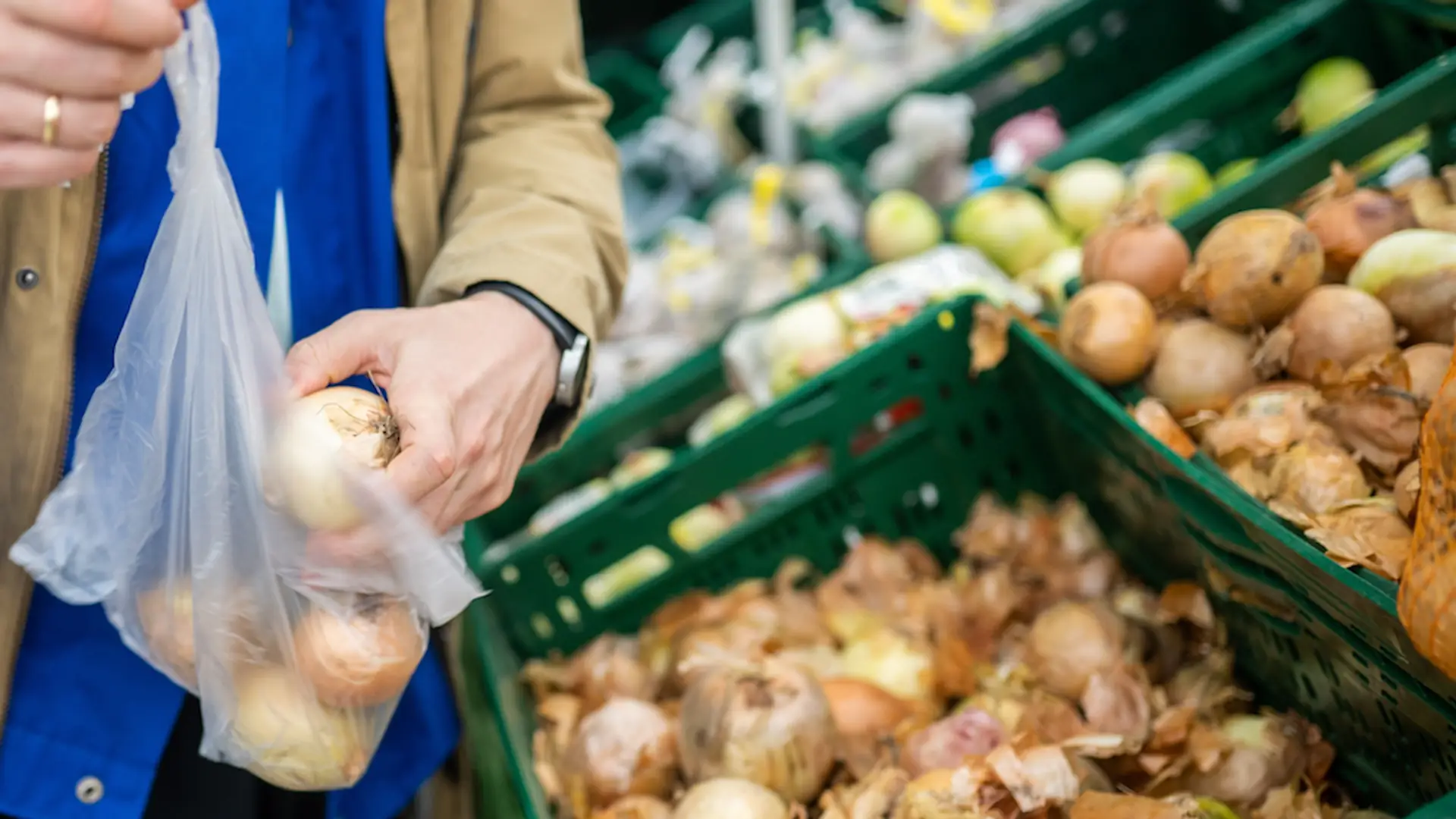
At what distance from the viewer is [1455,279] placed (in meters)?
1.11

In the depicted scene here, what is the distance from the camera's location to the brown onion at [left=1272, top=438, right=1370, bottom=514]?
3.30 ft

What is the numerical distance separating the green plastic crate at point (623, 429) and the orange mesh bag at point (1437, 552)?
42.8 inches

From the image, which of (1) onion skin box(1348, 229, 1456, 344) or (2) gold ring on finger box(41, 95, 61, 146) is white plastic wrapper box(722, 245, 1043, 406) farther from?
(2) gold ring on finger box(41, 95, 61, 146)

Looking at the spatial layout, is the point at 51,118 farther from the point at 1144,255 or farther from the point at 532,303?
the point at 1144,255

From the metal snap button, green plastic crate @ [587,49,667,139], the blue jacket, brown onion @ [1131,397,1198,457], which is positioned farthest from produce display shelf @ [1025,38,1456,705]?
green plastic crate @ [587,49,667,139]

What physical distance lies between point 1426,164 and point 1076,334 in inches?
21.9

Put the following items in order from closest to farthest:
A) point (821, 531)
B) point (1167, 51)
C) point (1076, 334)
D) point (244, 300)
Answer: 1. point (244, 300)
2. point (1076, 334)
3. point (821, 531)
4. point (1167, 51)

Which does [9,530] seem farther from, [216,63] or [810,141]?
[810,141]

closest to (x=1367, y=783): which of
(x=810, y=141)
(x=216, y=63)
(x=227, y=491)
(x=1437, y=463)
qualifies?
(x=1437, y=463)

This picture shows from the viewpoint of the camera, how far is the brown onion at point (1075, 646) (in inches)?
48.2

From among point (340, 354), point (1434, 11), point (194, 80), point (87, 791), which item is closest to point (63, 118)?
point (194, 80)

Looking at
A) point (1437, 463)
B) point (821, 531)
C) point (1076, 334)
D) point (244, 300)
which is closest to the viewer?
point (1437, 463)

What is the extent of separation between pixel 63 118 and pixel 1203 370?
3.46 feet

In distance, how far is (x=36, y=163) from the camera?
68cm
